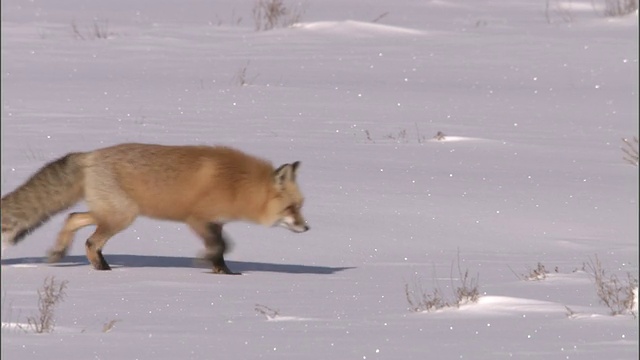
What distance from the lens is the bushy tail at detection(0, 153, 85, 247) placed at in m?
8.74

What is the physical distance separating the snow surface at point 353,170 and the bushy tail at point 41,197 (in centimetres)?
30

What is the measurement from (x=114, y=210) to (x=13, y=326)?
257cm

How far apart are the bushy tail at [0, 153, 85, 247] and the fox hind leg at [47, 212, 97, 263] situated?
112mm

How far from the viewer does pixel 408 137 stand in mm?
13953

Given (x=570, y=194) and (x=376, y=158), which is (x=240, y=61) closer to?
(x=376, y=158)

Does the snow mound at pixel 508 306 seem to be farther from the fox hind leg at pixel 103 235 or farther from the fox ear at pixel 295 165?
the fox hind leg at pixel 103 235

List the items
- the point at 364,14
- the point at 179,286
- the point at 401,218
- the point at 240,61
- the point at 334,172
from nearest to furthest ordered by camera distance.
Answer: the point at 179,286, the point at 401,218, the point at 334,172, the point at 240,61, the point at 364,14

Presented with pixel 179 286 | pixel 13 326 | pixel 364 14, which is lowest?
pixel 364 14

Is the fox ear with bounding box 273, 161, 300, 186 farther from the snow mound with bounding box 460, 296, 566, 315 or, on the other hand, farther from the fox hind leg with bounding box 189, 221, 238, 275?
the snow mound with bounding box 460, 296, 566, 315

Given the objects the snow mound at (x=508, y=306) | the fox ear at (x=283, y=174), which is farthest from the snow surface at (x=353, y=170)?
the fox ear at (x=283, y=174)

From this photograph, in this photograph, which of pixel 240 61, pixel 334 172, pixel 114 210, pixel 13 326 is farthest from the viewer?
pixel 240 61

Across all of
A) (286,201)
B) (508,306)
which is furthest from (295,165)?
(508,306)

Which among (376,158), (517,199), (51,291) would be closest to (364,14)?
(376,158)

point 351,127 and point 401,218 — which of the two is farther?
point 351,127
